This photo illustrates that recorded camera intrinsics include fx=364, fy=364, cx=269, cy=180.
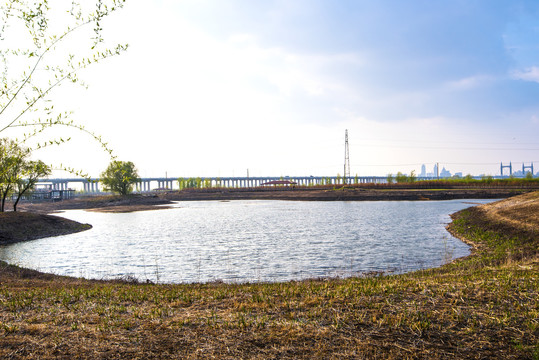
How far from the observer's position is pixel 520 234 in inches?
911

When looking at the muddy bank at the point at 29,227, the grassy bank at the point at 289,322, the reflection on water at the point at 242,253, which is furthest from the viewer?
the muddy bank at the point at 29,227

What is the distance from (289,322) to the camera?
7.80 m

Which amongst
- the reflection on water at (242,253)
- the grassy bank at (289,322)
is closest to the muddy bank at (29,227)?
the reflection on water at (242,253)

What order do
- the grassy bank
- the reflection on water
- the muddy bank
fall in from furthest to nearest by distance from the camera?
the muddy bank
the reflection on water
the grassy bank

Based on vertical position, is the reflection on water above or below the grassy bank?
below

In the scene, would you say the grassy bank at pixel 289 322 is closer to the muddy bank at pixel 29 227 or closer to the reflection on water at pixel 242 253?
the reflection on water at pixel 242 253

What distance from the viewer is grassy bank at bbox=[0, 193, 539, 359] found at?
6.56 meters

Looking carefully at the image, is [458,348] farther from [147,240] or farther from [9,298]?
[147,240]

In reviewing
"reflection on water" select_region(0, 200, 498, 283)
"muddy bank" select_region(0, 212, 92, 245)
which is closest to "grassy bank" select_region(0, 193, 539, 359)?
"reflection on water" select_region(0, 200, 498, 283)

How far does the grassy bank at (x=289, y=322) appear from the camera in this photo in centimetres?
656

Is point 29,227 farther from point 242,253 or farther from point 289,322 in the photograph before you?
point 289,322

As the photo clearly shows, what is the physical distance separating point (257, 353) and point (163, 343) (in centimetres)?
188

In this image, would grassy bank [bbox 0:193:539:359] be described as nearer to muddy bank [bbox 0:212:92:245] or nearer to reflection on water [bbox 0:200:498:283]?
reflection on water [bbox 0:200:498:283]

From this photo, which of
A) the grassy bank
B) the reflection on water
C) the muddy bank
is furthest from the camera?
the muddy bank
